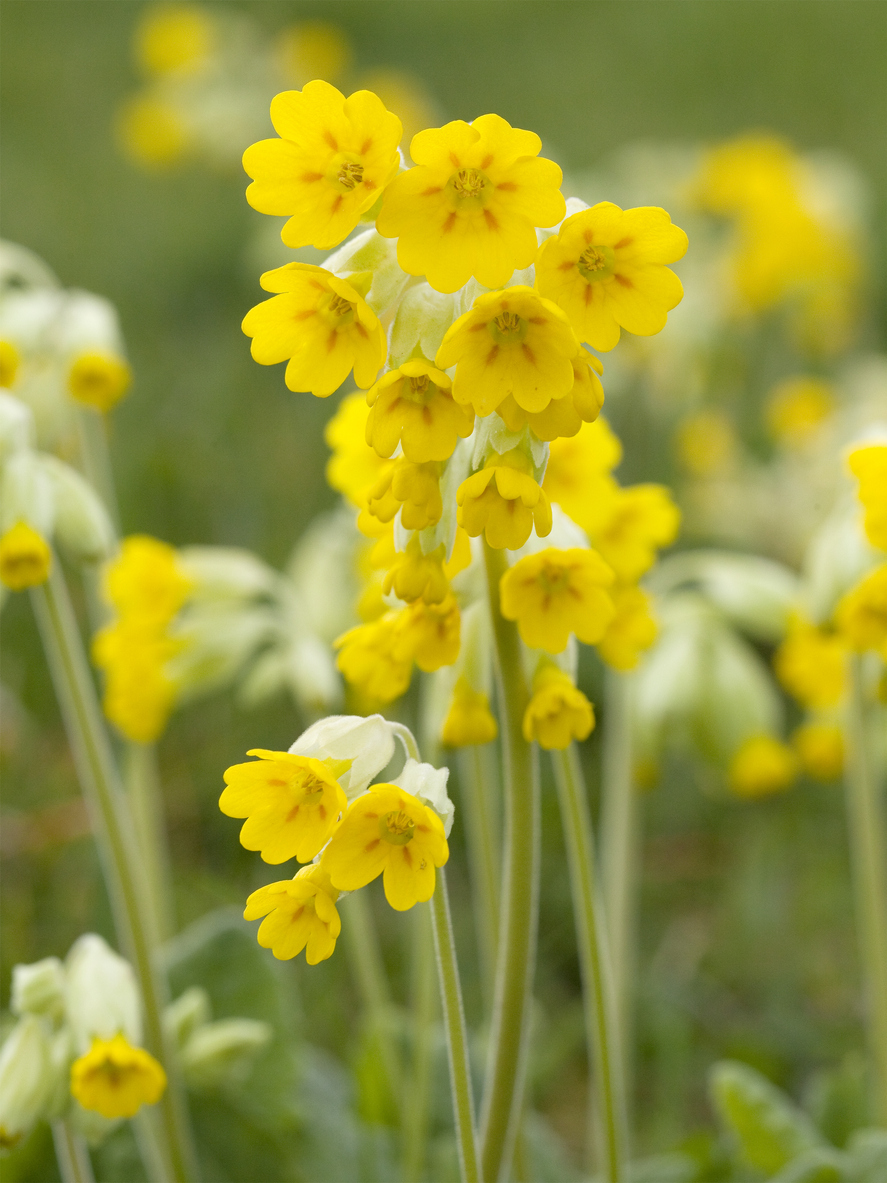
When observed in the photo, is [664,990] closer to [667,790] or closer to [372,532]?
[667,790]

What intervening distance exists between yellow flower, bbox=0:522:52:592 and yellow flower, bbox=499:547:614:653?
538 mm

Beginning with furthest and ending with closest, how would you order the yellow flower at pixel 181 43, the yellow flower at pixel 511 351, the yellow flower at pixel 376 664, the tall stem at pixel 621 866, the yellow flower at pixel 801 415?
the yellow flower at pixel 181 43 → the yellow flower at pixel 801 415 → the tall stem at pixel 621 866 → the yellow flower at pixel 376 664 → the yellow flower at pixel 511 351

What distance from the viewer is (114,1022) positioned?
1509 mm

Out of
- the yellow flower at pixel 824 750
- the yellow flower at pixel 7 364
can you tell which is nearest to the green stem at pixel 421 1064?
the yellow flower at pixel 7 364

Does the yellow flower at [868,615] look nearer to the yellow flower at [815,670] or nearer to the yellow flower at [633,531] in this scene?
the yellow flower at [633,531]

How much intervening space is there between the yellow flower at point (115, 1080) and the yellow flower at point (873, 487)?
94 centimetres

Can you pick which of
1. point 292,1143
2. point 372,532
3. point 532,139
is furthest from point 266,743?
point 532,139

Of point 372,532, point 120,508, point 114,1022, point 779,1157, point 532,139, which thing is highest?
point 120,508

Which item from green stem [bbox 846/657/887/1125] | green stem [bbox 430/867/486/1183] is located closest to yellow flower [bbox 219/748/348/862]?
green stem [bbox 430/867/486/1183]

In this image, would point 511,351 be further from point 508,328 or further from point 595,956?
point 595,956

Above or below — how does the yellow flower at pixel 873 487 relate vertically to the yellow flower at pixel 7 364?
below

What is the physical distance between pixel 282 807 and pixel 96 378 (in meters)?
0.98

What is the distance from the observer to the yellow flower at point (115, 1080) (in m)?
1.44

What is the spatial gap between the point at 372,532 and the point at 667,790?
2.33 metres
